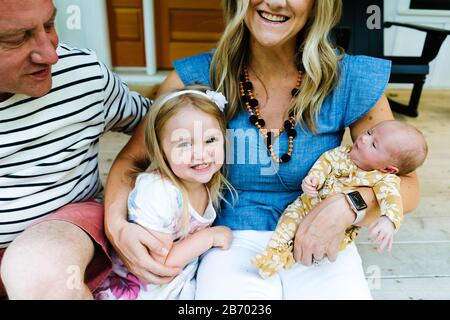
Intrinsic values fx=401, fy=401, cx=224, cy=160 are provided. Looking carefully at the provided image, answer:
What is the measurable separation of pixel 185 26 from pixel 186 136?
115 inches

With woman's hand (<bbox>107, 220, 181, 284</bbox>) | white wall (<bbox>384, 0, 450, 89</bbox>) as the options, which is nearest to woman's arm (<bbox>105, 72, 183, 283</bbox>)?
woman's hand (<bbox>107, 220, 181, 284</bbox>)

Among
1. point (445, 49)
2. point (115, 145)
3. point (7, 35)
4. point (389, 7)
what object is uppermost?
point (7, 35)

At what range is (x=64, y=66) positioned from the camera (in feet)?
3.28

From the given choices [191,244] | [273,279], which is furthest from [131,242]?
[273,279]

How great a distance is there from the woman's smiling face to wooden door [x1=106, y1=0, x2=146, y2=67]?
9.34 ft

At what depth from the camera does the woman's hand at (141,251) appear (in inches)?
38.3

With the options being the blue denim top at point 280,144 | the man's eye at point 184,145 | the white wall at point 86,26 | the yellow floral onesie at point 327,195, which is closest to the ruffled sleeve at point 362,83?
the blue denim top at point 280,144

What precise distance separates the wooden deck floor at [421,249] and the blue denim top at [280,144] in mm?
607

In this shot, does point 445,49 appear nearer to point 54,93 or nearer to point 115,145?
point 115,145

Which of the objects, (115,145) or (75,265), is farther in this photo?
(115,145)

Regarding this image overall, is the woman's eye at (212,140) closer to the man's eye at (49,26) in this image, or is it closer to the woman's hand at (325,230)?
the woman's hand at (325,230)

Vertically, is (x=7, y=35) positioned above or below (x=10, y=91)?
above
